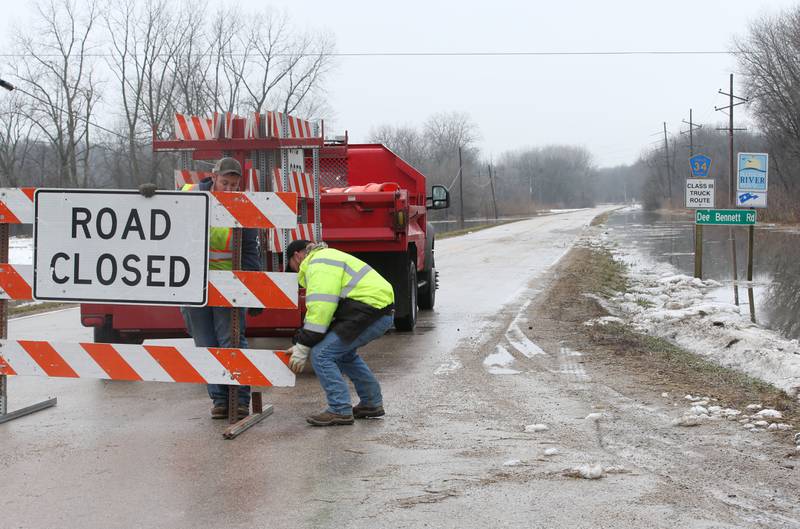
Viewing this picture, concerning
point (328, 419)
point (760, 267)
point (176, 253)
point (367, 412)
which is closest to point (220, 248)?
point (176, 253)

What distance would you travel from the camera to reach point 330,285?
6223 millimetres

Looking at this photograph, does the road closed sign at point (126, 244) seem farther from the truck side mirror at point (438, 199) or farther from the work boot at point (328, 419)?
the truck side mirror at point (438, 199)

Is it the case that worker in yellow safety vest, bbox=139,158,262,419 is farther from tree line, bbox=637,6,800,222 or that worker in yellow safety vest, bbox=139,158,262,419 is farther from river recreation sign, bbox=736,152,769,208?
tree line, bbox=637,6,800,222

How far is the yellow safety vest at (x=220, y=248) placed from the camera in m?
6.52

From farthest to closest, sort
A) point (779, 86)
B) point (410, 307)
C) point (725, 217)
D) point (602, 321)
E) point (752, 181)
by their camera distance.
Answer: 1. point (779, 86)
2. point (752, 181)
3. point (725, 217)
4. point (602, 321)
5. point (410, 307)

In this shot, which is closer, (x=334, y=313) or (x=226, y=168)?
(x=334, y=313)

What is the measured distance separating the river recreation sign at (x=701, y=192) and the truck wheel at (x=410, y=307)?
782 cm

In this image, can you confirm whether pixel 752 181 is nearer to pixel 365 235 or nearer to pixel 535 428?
pixel 365 235

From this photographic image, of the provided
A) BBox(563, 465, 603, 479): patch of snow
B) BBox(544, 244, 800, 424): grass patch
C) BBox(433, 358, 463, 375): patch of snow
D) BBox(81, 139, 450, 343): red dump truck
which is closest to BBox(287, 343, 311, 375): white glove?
BBox(563, 465, 603, 479): patch of snow

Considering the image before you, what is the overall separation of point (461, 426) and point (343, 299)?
1234 mm

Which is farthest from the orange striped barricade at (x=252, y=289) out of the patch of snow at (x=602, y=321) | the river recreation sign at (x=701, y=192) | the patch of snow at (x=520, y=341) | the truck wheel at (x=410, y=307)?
the river recreation sign at (x=701, y=192)

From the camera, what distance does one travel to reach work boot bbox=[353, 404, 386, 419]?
6695 millimetres

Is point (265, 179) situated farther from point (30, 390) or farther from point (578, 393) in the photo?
point (578, 393)

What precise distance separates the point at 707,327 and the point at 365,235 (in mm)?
4321
